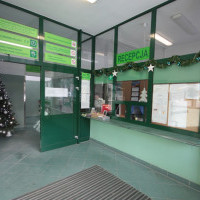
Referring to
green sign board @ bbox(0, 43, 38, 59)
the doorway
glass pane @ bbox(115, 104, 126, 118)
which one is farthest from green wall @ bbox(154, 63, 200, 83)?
the doorway

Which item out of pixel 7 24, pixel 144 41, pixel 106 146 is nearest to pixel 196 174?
pixel 106 146

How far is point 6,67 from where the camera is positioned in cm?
518

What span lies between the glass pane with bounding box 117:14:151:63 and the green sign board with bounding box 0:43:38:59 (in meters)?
2.18

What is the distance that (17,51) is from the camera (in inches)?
116

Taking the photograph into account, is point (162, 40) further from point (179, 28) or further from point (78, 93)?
point (78, 93)

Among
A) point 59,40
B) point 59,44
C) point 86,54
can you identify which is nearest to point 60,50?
point 59,44

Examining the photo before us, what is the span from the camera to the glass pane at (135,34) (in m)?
2.99

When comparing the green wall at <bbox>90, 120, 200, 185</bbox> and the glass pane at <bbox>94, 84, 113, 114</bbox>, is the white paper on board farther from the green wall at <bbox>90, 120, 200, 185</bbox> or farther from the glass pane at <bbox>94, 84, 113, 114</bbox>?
the glass pane at <bbox>94, 84, 113, 114</bbox>

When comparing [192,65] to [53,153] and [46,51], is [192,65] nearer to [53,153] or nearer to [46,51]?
[46,51]

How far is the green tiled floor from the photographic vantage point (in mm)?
2125

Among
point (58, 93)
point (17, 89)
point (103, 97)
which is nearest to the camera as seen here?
point (58, 93)

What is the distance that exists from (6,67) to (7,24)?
295 cm

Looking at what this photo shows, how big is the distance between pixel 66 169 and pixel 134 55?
117 inches

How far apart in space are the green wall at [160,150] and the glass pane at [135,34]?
2100mm
